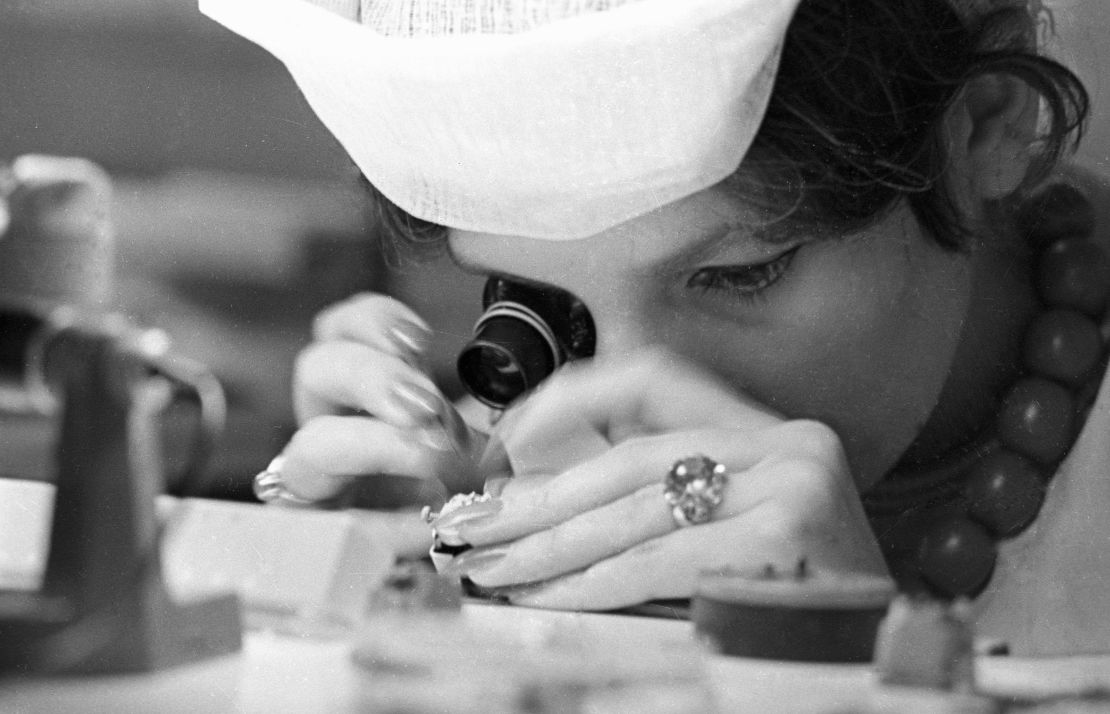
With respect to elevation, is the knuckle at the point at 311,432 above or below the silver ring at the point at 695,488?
below

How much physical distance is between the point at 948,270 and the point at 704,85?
25 centimetres

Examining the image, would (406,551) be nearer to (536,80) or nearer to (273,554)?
(273,554)

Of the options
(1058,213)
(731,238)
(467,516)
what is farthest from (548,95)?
(1058,213)

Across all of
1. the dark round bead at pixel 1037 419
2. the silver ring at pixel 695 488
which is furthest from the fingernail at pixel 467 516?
the dark round bead at pixel 1037 419

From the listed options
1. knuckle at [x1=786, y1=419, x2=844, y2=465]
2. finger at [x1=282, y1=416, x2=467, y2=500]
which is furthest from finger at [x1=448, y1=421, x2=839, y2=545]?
finger at [x1=282, y1=416, x2=467, y2=500]

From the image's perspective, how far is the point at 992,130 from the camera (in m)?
0.82

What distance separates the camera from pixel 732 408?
0.77 metres

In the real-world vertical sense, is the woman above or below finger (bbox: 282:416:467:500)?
above

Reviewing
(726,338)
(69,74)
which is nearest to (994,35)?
(726,338)

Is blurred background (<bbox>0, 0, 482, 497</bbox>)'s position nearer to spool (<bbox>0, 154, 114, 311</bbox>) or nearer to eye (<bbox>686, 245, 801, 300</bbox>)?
spool (<bbox>0, 154, 114, 311</bbox>)

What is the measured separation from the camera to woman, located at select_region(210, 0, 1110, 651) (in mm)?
710

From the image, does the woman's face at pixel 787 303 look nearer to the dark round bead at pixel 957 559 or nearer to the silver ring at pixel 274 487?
the dark round bead at pixel 957 559

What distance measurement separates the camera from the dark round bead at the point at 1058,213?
0.86 metres

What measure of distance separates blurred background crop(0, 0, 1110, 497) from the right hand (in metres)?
0.02
